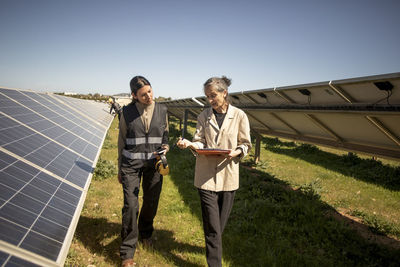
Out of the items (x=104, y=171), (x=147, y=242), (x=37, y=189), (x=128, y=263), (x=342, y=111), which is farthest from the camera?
(x=104, y=171)

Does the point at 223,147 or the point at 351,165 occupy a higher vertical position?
the point at 223,147

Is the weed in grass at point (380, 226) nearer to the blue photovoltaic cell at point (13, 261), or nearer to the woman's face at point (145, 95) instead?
the woman's face at point (145, 95)

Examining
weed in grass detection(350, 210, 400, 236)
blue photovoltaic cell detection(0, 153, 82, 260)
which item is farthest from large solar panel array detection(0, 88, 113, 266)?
weed in grass detection(350, 210, 400, 236)

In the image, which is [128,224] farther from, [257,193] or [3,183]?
[257,193]

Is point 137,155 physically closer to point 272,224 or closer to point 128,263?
point 128,263

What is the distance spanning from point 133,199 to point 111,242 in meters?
1.22

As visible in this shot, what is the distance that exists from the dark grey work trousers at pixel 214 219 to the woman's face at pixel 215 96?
1.14m

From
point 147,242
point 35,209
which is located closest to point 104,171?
point 147,242

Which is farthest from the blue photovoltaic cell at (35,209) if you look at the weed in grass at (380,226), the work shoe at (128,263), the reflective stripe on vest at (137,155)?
the weed in grass at (380,226)

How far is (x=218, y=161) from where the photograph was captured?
9.72 feet

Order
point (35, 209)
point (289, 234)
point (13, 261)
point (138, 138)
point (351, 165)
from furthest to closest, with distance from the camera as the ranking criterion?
point (351, 165)
point (289, 234)
point (138, 138)
point (35, 209)
point (13, 261)

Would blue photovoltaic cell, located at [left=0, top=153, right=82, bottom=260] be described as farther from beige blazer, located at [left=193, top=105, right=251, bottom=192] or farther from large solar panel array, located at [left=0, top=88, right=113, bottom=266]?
beige blazer, located at [left=193, top=105, right=251, bottom=192]

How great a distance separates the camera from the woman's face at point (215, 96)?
2854mm

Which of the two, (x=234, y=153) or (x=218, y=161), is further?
(x=218, y=161)
